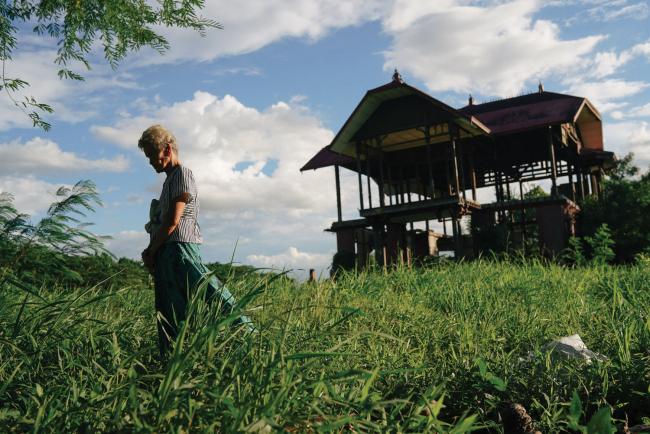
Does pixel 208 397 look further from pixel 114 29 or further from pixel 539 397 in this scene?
pixel 114 29

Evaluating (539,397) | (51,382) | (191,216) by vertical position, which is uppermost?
(191,216)

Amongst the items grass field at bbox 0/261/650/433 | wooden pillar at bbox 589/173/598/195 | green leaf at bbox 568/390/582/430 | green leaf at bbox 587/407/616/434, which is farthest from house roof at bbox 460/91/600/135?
green leaf at bbox 587/407/616/434

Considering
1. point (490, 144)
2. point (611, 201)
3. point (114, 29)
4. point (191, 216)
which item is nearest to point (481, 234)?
point (611, 201)

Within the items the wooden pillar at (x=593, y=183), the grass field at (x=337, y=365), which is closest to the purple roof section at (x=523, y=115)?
the wooden pillar at (x=593, y=183)

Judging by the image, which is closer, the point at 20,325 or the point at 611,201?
the point at 20,325

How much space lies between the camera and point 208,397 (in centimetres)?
280

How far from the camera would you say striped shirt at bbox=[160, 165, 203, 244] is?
15.2 ft

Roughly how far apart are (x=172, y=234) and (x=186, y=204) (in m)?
0.24

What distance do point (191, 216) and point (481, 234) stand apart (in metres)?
15.7

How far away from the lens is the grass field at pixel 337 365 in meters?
2.64

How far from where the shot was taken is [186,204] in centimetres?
470

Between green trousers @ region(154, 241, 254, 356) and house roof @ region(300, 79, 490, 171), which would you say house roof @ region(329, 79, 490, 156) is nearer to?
house roof @ region(300, 79, 490, 171)

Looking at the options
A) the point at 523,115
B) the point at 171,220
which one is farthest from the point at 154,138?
the point at 523,115

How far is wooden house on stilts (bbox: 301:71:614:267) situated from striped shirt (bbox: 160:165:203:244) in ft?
38.5
